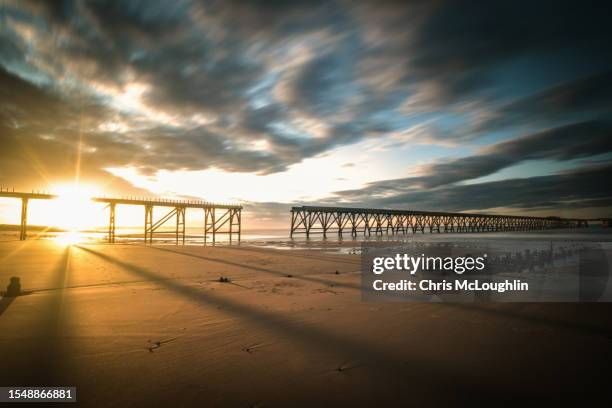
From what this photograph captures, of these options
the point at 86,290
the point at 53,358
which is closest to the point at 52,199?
the point at 86,290

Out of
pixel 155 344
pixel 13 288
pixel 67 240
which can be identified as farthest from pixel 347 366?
pixel 67 240

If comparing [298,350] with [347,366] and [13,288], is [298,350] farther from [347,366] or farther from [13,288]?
[13,288]

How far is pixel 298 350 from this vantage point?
368cm

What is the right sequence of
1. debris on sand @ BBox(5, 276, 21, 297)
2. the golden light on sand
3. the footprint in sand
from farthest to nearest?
the golden light on sand → debris on sand @ BBox(5, 276, 21, 297) → the footprint in sand

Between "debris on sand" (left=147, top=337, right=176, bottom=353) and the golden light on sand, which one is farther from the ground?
"debris on sand" (left=147, top=337, right=176, bottom=353)

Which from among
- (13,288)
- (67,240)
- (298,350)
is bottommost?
(67,240)

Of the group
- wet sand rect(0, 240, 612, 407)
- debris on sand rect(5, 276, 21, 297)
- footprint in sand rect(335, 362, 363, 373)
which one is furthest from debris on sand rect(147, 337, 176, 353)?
debris on sand rect(5, 276, 21, 297)

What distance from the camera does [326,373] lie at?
3.08 m

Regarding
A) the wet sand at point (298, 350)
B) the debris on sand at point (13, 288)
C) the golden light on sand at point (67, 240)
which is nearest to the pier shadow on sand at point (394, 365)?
the wet sand at point (298, 350)

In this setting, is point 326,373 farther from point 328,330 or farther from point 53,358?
point 53,358

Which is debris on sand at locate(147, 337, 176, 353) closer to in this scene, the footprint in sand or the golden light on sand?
the footprint in sand

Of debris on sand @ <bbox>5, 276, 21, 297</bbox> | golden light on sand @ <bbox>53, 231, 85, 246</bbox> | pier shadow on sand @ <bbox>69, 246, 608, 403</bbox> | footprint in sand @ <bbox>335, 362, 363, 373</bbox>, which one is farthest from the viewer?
golden light on sand @ <bbox>53, 231, 85, 246</bbox>

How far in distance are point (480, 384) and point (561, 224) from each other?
204m

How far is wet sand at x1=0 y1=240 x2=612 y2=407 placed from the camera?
272 centimetres
